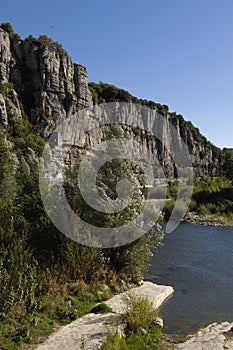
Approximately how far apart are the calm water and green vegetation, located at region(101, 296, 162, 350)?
1.13 m

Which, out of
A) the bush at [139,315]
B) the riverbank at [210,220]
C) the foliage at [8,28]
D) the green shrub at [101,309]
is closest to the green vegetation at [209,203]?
the riverbank at [210,220]

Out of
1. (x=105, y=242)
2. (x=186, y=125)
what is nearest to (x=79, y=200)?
(x=105, y=242)

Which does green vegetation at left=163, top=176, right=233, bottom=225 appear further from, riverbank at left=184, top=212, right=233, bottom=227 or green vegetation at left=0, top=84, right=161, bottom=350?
green vegetation at left=0, top=84, right=161, bottom=350

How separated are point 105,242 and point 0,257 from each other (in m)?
4.29

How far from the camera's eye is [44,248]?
11055 millimetres

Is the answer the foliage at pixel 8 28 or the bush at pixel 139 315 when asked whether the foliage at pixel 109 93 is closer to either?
the foliage at pixel 8 28

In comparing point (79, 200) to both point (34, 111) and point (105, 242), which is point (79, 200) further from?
point (34, 111)

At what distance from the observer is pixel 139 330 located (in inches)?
329

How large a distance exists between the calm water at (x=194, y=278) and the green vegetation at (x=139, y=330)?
44.4 inches

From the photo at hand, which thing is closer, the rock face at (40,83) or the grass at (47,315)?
the grass at (47,315)

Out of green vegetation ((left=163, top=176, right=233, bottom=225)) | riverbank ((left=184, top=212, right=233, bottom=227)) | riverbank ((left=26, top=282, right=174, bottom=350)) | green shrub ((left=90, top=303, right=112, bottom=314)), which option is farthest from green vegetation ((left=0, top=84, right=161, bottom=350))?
green vegetation ((left=163, top=176, right=233, bottom=225))

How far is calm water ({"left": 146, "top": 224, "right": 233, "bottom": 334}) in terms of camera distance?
1100 centimetres

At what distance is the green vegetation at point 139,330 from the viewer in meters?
7.56

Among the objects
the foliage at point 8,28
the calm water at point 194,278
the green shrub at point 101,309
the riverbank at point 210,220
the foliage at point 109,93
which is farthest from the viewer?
the foliage at point 109,93
